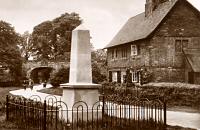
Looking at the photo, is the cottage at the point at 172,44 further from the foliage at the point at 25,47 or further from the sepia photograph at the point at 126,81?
the foliage at the point at 25,47

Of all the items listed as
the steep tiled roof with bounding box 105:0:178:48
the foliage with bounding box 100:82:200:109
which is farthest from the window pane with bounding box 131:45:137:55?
the foliage with bounding box 100:82:200:109

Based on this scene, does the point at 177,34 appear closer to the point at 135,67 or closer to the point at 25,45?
the point at 135,67

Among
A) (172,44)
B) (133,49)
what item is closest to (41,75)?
(133,49)

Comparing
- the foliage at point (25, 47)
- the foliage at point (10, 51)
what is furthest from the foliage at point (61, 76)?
the foliage at point (25, 47)

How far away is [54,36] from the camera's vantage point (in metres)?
82.4

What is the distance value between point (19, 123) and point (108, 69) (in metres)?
35.2

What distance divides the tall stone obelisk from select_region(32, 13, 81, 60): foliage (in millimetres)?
64704

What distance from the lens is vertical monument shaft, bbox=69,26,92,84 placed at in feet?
44.5

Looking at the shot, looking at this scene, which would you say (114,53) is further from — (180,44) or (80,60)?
(80,60)

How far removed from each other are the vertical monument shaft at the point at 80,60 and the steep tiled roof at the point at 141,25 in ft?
73.4

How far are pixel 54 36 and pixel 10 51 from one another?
20.8 metres

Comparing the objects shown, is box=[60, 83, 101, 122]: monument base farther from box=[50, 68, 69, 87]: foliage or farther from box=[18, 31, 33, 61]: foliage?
box=[18, 31, 33, 61]: foliage

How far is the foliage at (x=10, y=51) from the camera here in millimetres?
62438

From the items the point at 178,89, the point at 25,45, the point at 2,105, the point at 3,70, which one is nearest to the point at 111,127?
the point at 2,105
